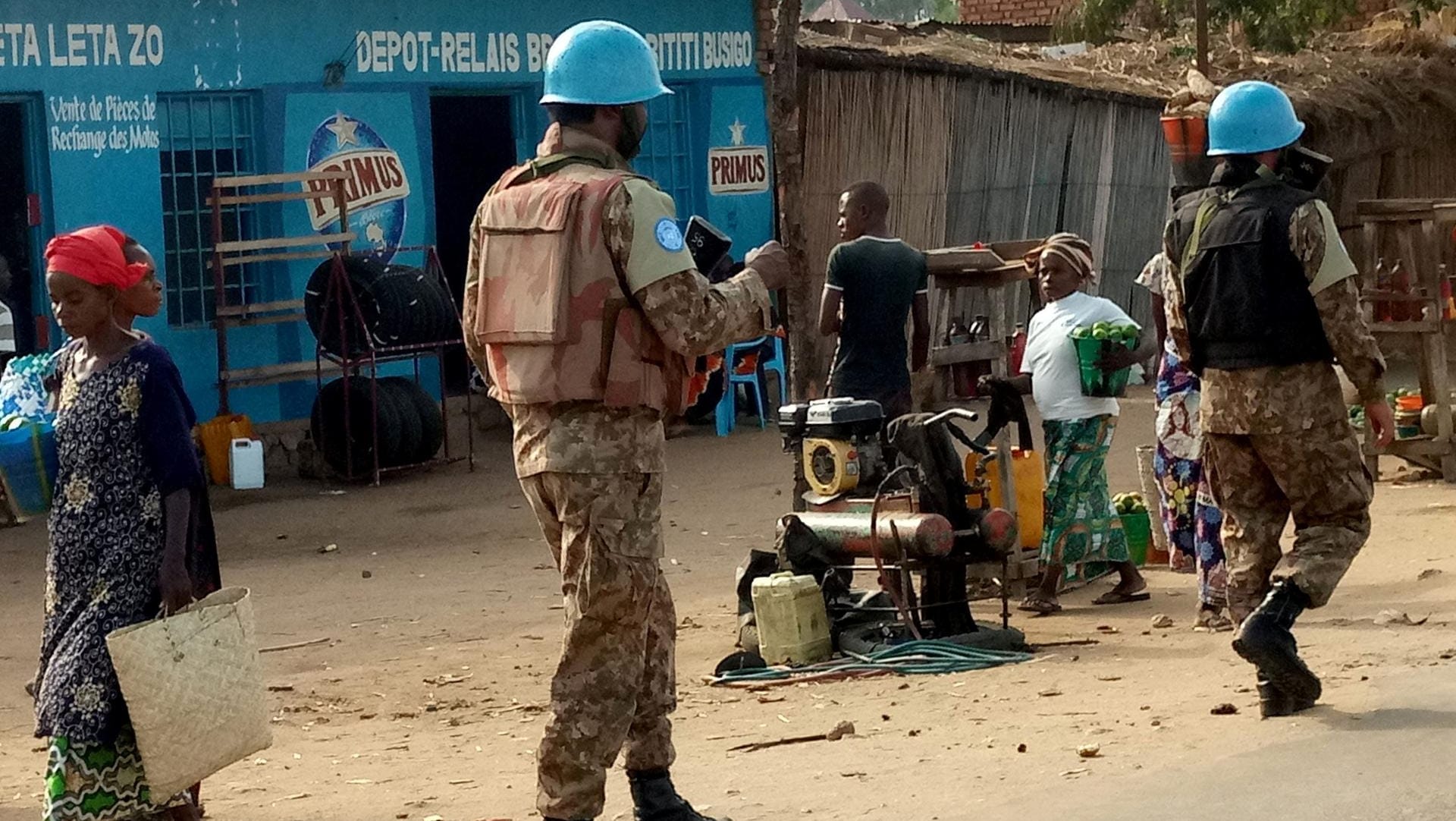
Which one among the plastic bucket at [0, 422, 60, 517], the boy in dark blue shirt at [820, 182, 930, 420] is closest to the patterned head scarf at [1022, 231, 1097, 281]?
the boy in dark blue shirt at [820, 182, 930, 420]

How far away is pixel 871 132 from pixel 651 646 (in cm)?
1241

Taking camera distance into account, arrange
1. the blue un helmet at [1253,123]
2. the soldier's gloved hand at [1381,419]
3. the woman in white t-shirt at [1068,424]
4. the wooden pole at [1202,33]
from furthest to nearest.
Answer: the wooden pole at [1202,33] < the woman in white t-shirt at [1068,424] < the blue un helmet at [1253,123] < the soldier's gloved hand at [1381,419]

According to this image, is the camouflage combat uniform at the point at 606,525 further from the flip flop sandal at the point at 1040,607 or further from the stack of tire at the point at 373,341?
the stack of tire at the point at 373,341

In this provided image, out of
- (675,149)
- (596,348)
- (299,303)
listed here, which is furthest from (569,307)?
(675,149)

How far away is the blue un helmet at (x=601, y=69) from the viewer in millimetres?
5125

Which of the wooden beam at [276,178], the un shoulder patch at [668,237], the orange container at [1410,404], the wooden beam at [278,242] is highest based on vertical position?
the wooden beam at [276,178]

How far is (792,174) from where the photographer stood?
1516 centimetres

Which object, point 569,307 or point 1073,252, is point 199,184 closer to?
point 1073,252

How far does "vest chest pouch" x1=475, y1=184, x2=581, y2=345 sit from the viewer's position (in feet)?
16.4

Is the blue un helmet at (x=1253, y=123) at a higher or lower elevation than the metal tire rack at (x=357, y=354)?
higher

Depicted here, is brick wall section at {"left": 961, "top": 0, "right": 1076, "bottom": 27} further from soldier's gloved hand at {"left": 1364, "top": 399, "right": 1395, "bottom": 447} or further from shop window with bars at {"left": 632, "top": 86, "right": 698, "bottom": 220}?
soldier's gloved hand at {"left": 1364, "top": 399, "right": 1395, "bottom": 447}

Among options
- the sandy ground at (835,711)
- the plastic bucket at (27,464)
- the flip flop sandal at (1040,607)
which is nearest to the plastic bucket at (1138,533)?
the sandy ground at (835,711)

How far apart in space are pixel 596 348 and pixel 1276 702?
8.18ft

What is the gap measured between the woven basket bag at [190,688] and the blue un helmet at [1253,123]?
3284mm
